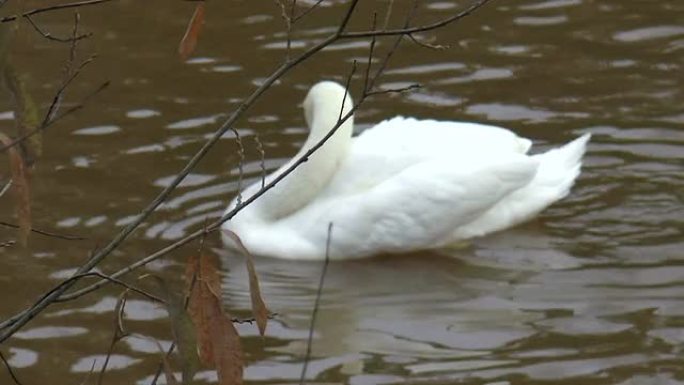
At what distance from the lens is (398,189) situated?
26.5ft

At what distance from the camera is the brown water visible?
6.87m

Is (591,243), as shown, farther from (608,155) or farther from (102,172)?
(102,172)

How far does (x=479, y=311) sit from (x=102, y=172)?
106 inches

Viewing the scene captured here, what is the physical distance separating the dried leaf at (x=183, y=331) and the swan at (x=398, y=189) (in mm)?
4558

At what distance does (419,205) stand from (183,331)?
4.72 meters

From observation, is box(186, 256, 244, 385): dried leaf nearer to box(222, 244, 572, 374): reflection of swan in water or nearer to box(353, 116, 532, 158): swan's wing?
box(222, 244, 572, 374): reflection of swan in water

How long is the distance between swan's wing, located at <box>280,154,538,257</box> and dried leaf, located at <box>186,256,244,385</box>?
4.56m

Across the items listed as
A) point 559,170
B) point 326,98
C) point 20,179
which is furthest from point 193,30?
point 559,170

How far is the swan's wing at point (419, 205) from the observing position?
806cm

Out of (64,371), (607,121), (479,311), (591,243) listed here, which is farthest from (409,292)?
(607,121)

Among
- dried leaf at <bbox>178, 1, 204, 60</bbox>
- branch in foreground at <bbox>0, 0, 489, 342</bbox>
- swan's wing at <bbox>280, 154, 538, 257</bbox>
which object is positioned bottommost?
swan's wing at <bbox>280, 154, 538, 257</bbox>

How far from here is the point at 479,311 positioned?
7.32 meters

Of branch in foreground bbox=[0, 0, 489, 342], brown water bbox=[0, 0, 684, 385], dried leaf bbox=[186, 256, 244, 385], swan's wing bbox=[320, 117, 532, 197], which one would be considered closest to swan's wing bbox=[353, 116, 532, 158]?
swan's wing bbox=[320, 117, 532, 197]

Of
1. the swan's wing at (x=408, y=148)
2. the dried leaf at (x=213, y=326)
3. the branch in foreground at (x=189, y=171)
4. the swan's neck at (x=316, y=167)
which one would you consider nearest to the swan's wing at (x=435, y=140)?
the swan's wing at (x=408, y=148)
